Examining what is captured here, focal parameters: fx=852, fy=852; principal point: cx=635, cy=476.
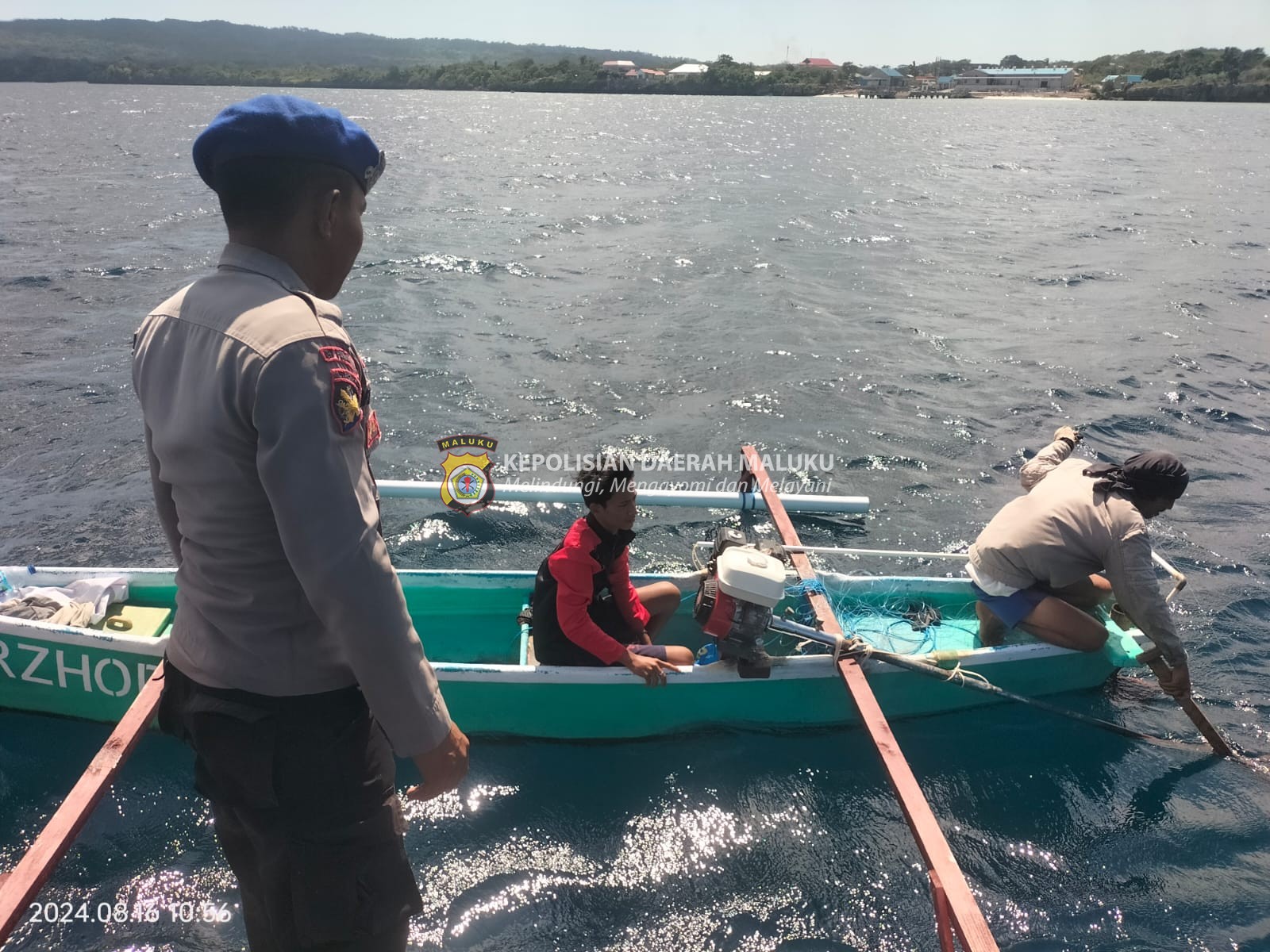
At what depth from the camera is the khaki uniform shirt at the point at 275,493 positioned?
1639 millimetres

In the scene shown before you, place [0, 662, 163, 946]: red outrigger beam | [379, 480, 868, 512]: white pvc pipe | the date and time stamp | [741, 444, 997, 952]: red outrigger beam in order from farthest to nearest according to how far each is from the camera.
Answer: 1. [379, 480, 868, 512]: white pvc pipe
2. the date and time stamp
3. [741, 444, 997, 952]: red outrigger beam
4. [0, 662, 163, 946]: red outrigger beam

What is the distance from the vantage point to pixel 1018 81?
107312 mm

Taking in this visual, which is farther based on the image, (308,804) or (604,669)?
(604,669)

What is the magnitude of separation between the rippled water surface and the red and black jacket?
32.1 inches

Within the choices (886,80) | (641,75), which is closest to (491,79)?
(641,75)

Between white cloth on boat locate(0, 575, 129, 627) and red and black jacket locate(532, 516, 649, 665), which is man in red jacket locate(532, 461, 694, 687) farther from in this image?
white cloth on boat locate(0, 575, 129, 627)

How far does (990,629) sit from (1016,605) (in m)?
0.29

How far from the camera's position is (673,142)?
45312 millimetres

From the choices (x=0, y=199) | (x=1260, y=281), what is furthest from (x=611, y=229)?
(x=0, y=199)

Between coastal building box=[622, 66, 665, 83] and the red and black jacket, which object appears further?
coastal building box=[622, 66, 665, 83]

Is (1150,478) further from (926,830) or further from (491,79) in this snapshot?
(491,79)

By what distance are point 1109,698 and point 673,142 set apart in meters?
43.9

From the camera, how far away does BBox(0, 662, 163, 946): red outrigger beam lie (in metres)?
2.91

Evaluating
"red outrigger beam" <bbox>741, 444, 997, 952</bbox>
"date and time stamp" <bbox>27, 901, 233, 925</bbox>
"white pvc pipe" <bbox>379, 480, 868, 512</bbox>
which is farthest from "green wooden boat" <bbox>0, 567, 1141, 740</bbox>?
"date and time stamp" <bbox>27, 901, 233, 925</bbox>
